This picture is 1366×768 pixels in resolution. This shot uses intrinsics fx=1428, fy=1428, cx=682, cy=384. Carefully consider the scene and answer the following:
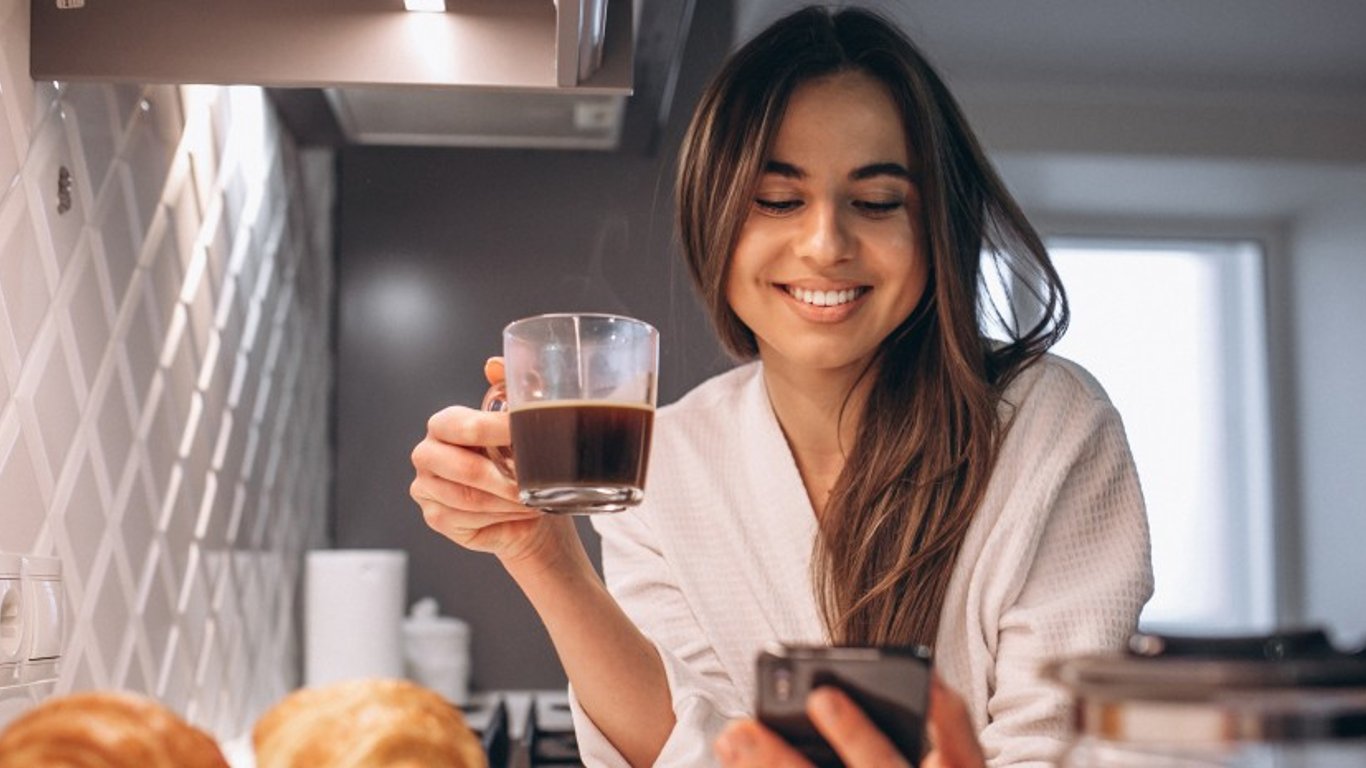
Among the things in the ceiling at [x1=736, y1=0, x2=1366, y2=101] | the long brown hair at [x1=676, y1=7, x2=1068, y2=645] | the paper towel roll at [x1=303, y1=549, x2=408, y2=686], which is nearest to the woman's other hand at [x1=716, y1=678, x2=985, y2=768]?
the long brown hair at [x1=676, y1=7, x2=1068, y2=645]

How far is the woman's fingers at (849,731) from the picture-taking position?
1.72ft

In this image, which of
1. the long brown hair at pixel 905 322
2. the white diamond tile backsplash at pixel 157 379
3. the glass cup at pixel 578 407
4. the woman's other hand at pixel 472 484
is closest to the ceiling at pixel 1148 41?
the white diamond tile backsplash at pixel 157 379

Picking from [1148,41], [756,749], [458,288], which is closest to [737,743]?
[756,749]

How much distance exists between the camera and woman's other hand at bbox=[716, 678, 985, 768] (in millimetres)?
525

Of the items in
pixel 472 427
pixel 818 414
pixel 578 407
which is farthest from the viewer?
pixel 818 414

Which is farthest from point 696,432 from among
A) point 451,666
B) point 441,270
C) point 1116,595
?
point 441,270

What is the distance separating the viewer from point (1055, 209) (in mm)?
3127

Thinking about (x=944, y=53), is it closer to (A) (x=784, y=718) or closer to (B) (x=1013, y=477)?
(B) (x=1013, y=477)

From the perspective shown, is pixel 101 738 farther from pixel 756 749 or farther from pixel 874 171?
pixel 874 171

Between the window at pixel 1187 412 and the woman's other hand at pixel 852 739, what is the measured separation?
2.57 m

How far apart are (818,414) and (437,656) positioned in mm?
1201

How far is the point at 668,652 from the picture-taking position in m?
1.21

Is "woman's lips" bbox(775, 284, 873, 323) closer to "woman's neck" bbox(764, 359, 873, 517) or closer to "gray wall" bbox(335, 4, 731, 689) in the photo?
"woman's neck" bbox(764, 359, 873, 517)

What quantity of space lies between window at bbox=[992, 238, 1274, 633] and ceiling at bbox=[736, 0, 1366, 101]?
43cm
